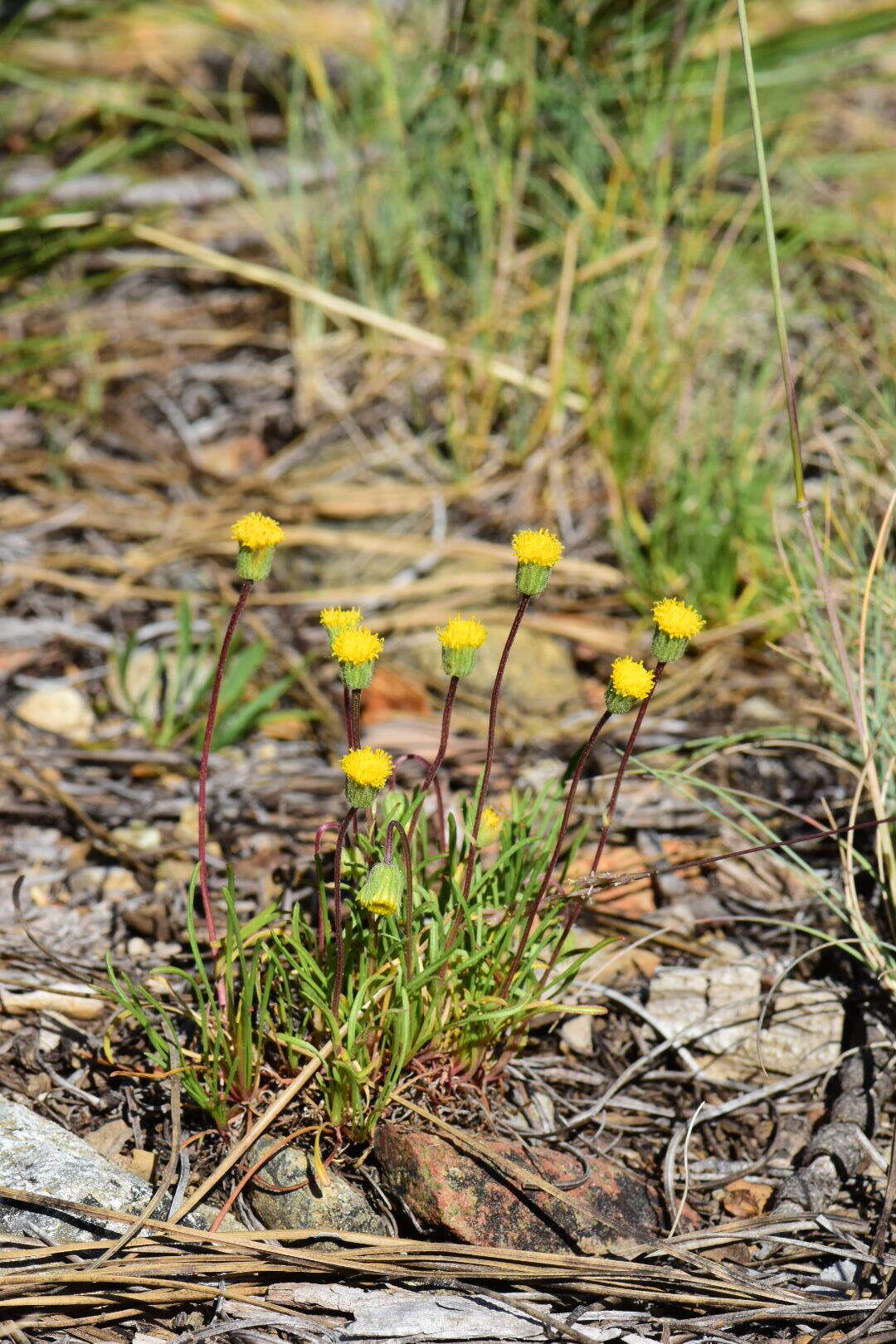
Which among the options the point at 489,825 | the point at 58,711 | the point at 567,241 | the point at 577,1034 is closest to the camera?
the point at 489,825

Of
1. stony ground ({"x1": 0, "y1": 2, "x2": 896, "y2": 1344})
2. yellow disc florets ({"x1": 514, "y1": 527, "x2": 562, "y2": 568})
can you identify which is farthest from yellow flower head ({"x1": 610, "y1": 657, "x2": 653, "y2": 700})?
stony ground ({"x1": 0, "y1": 2, "x2": 896, "y2": 1344})

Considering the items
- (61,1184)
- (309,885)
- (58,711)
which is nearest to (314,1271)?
(61,1184)

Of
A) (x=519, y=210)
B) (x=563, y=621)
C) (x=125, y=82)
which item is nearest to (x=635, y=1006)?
(x=563, y=621)

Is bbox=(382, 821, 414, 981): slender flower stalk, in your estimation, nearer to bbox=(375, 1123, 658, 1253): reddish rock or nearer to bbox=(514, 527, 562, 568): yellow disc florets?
bbox=(375, 1123, 658, 1253): reddish rock

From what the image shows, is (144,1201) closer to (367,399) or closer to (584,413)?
(584,413)

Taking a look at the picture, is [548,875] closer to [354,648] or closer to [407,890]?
[407,890]

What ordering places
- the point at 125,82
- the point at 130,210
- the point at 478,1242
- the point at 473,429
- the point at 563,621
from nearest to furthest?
the point at 478,1242 → the point at 563,621 → the point at 473,429 → the point at 130,210 → the point at 125,82
